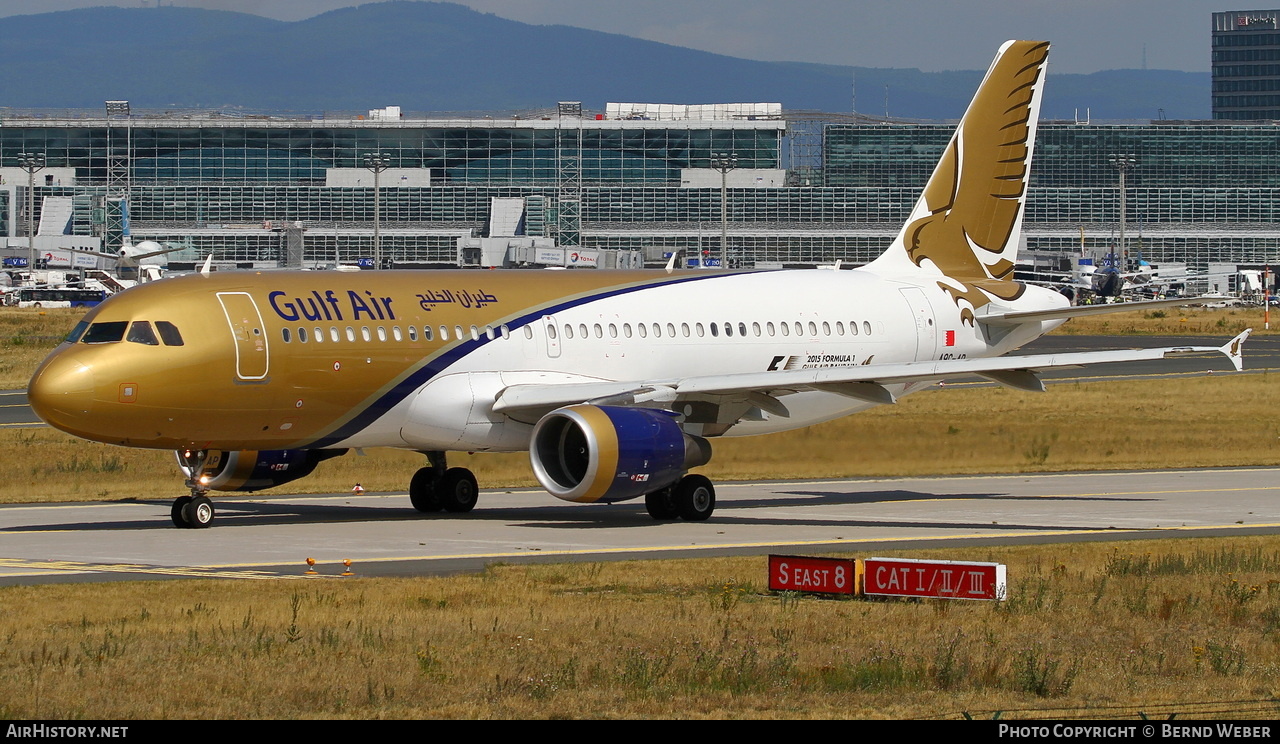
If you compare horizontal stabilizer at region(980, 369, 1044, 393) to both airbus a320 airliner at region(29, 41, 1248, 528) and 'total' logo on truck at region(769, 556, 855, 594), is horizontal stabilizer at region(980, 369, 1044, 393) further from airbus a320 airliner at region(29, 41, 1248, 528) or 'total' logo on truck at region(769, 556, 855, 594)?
'total' logo on truck at region(769, 556, 855, 594)

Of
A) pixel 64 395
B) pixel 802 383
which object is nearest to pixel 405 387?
pixel 64 395

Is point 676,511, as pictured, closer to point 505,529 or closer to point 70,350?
point 505,529

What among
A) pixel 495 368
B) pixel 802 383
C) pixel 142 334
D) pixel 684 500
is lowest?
pixel 684 500

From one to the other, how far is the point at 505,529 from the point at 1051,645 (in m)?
14.6

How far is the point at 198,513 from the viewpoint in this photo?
96.2ft

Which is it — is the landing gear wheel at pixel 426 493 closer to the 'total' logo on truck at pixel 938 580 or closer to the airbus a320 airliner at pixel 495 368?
the airbus a320 airliner at pixel 495 368

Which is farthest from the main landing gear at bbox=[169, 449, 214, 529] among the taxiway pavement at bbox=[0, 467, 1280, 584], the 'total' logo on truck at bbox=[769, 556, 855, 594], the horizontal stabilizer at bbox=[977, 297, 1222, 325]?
the horizontal stabilizer at bbox=[977, 297, 1222, 325]

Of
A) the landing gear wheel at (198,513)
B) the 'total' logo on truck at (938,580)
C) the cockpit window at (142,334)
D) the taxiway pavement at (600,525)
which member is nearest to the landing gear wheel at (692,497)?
the taxiway pavement at (600,525)

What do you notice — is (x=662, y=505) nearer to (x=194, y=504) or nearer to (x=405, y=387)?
(x=405, y=387)

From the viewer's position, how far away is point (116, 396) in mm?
27156

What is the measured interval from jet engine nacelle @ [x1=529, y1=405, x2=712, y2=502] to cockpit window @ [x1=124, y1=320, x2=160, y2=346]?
6.74 metres

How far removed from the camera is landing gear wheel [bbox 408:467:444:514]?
3334 centimetres

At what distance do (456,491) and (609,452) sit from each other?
5.79 meters

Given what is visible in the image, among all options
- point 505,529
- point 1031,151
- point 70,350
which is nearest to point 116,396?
point 70,350
